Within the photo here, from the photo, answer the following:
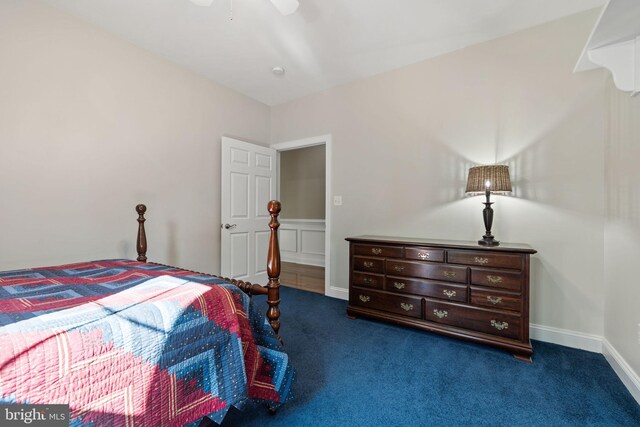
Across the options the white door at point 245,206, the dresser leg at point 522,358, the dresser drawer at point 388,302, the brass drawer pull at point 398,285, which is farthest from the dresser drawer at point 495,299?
the white door at point 245,206

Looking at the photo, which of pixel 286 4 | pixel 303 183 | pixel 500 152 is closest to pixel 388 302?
pixel 500 152

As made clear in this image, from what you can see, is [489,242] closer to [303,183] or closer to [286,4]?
[286,4]

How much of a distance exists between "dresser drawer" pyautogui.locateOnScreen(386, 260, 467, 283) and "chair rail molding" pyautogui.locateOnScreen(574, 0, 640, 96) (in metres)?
1.53

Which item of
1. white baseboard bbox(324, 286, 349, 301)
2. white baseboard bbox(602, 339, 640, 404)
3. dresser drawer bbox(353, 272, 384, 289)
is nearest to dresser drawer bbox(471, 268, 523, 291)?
white baseboard bbox(602, 339, 640, 404)

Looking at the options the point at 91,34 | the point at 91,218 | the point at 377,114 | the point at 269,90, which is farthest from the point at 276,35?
the point at 91,218

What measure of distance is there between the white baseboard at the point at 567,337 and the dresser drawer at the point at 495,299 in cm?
53

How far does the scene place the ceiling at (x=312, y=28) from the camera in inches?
80.9

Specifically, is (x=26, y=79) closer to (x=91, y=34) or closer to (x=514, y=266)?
(x=91, y=34)

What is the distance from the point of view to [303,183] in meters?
5.54

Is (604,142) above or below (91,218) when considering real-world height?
above

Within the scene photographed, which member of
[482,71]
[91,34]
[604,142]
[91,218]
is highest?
[91,34]

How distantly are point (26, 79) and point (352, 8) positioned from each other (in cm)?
248

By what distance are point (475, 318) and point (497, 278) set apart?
0.37 meters

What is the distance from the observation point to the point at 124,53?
2465 mm
